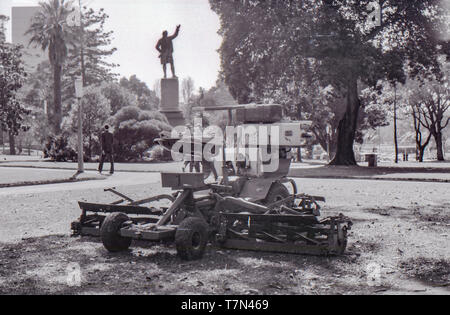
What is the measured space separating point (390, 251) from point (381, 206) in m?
4.58

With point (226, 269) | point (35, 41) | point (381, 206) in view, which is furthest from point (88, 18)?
point (226, 269)

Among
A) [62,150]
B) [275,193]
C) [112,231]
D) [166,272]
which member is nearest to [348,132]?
[62,150]

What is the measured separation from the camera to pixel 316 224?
6035mm

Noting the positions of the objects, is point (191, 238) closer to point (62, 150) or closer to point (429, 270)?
point (429, 270)

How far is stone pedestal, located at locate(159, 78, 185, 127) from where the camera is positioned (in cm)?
3186

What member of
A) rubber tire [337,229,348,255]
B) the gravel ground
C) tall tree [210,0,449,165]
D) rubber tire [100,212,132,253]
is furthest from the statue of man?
rubber tire [337,229,348,255]

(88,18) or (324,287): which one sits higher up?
(88,18)

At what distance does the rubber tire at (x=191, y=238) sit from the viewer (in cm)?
577

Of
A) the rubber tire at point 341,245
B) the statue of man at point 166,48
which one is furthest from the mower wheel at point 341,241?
the statue of man at point 166,48

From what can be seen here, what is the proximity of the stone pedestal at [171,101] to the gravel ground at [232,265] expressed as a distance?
23.2m

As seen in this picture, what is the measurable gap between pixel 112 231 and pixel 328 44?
17.5 metres

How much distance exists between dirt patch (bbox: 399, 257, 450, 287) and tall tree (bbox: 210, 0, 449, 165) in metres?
17.0
